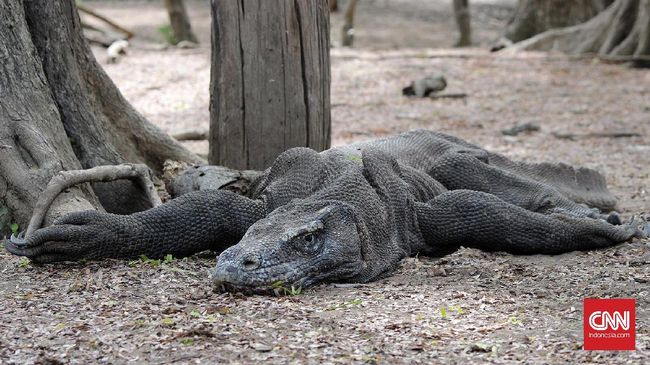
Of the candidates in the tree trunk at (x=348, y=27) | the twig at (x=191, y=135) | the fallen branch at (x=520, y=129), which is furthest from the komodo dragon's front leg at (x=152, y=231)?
the tree trunk at (x=348, y=27)

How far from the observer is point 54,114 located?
5184 mm

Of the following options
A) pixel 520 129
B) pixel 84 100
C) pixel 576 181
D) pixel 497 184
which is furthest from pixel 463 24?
pixel 84 100

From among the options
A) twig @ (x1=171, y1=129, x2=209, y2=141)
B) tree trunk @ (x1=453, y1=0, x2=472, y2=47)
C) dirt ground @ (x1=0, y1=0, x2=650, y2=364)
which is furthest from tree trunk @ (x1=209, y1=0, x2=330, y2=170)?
tree trunk @ (x1=453, y1=0, x2=472, y2=47)

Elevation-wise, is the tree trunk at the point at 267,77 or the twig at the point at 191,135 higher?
the tree trunk at the point at 267,77

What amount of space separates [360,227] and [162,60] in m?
9.09

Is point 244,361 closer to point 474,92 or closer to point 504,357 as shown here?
point 504,357

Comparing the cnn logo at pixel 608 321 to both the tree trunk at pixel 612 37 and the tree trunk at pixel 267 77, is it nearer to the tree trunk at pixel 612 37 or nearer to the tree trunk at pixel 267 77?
the tree trunk at pixel 267 77

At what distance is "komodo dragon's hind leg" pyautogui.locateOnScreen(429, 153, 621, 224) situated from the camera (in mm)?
5738

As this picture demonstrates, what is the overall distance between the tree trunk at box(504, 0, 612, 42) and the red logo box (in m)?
12.9

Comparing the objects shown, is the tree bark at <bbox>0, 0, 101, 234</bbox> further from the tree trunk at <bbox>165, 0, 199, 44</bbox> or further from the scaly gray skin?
the tree trunk at <bbox>165, 0, 199, 44</bbox>

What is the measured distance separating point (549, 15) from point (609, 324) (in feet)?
43.9

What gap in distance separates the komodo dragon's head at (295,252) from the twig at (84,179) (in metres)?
1.06

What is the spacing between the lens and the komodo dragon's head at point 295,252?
13.4ft

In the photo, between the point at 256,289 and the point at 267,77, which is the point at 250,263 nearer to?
the point at 256,289
